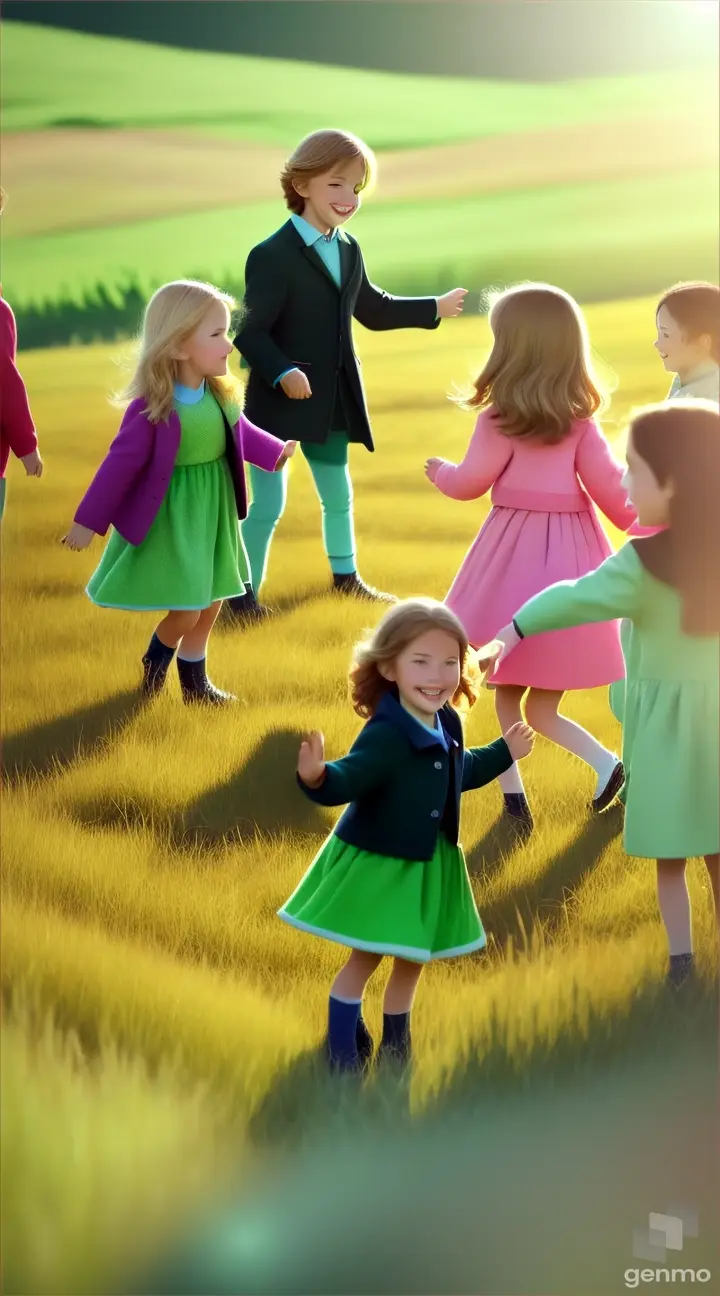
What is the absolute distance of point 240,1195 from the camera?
11.2 feet

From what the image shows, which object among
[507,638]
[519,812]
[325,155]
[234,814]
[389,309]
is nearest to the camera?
[507,638]

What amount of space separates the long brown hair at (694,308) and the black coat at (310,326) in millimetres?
1207

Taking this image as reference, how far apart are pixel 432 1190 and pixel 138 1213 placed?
23.5 inches

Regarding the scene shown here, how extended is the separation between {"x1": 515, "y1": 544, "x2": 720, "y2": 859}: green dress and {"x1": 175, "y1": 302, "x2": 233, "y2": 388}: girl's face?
1.63 metres

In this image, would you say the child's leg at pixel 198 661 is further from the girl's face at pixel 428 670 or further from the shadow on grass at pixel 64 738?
the girl's face at pixel 428 670

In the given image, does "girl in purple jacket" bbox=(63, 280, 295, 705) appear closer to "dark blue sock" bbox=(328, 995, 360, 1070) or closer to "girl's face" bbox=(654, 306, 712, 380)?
"girl's face" bbox=(654, 306, 712, 380)

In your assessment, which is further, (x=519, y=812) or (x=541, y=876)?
(x=519, y=812)

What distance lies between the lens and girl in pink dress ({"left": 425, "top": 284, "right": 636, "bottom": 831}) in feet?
15.5

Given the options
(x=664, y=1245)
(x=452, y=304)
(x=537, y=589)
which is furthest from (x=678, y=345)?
(x=664, y=1245)

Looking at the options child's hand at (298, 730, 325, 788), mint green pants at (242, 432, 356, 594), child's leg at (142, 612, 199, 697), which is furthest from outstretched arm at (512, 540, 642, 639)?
mint green pants at (242, 432, 356, 594)

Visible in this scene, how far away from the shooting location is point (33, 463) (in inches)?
→ 204

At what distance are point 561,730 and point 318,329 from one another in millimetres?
1736

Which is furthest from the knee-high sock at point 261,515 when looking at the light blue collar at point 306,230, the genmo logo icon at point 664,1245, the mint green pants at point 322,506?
the genmo logo icon at point 664,1245

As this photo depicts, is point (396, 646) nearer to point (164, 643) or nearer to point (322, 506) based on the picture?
point (164, 643)
